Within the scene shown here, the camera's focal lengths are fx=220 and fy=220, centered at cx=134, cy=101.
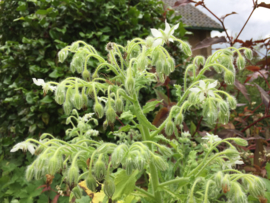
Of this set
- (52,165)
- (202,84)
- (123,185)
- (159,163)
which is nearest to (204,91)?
(202,84)

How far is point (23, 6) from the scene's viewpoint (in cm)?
247

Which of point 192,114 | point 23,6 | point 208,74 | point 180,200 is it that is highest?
point 23,6

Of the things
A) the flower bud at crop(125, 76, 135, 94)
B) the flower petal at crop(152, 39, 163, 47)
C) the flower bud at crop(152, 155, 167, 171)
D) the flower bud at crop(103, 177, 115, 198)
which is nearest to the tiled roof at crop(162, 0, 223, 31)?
the flower petal at crop(152, 39, 163, 47)

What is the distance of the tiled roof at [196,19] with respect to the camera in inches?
319

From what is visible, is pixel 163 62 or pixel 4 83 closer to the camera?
pixel 163 62

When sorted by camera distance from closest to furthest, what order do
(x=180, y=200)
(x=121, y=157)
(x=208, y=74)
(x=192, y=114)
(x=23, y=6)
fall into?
(x=121, y=157) → (x=180, y=200) → (x=208, y=74) → (x=23, y=6) → (x=192, y=114)

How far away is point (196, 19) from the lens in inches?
344

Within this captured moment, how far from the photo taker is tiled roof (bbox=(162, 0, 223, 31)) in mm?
8091

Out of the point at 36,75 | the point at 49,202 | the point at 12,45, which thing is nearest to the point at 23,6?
the point at 12,45

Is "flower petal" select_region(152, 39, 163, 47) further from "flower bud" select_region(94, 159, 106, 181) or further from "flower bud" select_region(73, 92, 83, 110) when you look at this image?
"flower bud" select_region(94, 159, 106, 181)

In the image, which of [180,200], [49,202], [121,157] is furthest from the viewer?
[49,202]

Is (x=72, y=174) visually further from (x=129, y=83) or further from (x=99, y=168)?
(x=129, y=83)

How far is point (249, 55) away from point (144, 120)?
0.62 metres

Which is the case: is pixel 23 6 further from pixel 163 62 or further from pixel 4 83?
pixel 163 62
